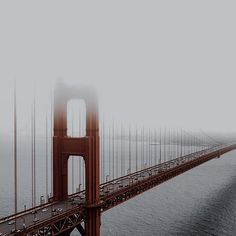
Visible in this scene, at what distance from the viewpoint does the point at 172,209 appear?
35219 millimetres

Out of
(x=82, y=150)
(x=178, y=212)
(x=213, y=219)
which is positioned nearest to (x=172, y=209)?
(x=178, y=212)

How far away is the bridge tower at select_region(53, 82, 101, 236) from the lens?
19.9 meters

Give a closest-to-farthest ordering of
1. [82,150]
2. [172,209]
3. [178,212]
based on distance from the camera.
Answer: [82,150]
[178,212]
[172,209]

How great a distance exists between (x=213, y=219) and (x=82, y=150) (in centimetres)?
1732

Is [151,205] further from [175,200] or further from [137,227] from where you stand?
[137,227]

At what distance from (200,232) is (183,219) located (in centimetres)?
351

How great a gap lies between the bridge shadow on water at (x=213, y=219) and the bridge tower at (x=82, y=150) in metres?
10.9

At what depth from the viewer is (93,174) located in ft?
65.9

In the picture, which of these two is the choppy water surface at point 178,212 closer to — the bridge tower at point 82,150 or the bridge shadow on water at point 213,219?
the bridge shadow on water at point 213,219

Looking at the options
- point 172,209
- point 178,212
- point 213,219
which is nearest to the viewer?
point 213,219

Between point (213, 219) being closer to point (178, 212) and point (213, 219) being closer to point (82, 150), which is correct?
point (178, 212)

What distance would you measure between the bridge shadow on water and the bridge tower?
10916mm

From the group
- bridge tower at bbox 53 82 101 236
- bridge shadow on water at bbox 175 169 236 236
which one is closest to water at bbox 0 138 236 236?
bridge shadow on water at bbox 175 169 236 236

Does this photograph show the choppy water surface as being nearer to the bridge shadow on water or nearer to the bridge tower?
the bridge shadow on water
